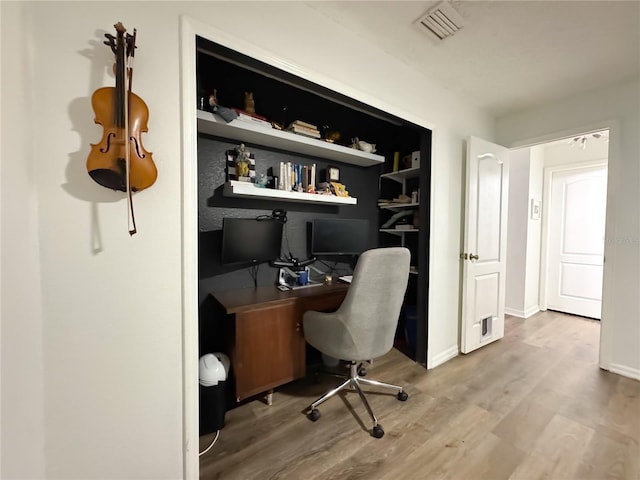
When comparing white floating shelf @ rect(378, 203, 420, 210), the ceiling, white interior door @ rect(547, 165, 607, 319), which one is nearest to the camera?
the ceiling

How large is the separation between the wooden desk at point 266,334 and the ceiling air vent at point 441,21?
1.85m

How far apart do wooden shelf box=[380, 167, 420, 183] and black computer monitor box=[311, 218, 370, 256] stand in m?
0.65

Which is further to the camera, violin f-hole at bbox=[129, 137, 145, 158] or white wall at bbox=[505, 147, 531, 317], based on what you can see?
white wall at bbox=[505, 147, 531, 317]

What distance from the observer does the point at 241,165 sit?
6.12ft

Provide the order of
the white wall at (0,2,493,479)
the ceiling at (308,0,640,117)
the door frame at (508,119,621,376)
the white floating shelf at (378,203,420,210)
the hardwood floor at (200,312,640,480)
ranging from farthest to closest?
the white floating shelf at (378,203,420,210)
the door frame at (508,119,621,376)
the ceiling at (308,0,640,117)
the hardwood floor at (200,312,640,480)
the white wall at (0,2,493,479)

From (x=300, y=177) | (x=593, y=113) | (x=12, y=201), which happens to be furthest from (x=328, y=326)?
(x=593, y=113)

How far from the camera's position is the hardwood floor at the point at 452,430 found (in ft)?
4.35

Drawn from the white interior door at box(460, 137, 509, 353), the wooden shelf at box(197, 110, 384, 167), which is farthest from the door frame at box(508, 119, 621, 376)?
the wooden shelf at box(197, 110, 384, 167)

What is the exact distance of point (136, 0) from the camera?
103 centimetres

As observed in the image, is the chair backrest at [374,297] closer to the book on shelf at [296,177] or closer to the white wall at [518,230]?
the book on shelf at [296,177]

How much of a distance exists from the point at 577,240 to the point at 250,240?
14.6 feet

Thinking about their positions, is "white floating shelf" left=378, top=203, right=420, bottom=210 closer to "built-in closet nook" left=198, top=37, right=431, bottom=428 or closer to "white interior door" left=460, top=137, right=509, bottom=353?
"built-in closet nook" left=198, top=37, right=431, bottom=428

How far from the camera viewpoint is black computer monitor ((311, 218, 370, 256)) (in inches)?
90.7

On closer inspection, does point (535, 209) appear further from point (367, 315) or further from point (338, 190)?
point (367, 315)
